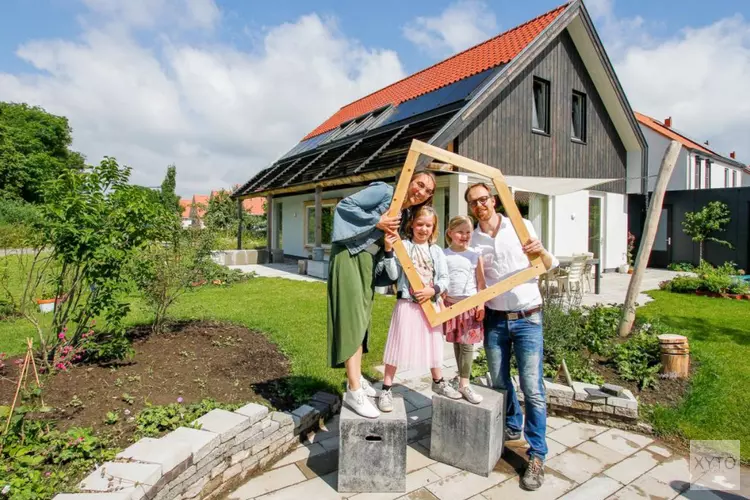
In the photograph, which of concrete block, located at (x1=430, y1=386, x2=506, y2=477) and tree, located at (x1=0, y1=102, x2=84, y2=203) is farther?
tree, located at (x1=0, y1=102, x2=84, y2=203)

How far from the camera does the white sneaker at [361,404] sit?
257 cm

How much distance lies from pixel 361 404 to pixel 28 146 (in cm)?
4723

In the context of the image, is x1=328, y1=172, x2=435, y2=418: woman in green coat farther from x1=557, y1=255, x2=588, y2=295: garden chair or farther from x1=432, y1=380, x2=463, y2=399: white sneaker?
x1=557, y1=255, x2=588, y2=295: garden chair

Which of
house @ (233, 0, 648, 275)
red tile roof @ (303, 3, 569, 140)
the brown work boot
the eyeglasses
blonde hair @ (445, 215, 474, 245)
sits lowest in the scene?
the brown work boot

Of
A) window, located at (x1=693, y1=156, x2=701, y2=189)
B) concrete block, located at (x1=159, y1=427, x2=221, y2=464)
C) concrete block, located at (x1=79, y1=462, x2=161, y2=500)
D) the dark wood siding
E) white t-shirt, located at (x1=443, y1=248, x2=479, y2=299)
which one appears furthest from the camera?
window, located at (x1=693, y1=156, x2=701, y2=189)

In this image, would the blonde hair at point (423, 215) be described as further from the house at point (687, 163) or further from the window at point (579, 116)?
the house at point (687, 163)

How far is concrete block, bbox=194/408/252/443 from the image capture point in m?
2.65

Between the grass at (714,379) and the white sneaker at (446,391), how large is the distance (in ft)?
5.65

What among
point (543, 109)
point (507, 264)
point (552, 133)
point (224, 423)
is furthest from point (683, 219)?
point (224, 423)

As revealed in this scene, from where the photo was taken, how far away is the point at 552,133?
11.3m

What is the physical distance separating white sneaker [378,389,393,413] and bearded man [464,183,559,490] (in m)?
0.74

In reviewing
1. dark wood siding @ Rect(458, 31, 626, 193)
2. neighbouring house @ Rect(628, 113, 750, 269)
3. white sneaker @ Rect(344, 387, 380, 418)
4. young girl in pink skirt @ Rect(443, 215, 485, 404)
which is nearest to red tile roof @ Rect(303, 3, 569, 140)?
dark wood siding @ Rect(458, 31, 626, 193)

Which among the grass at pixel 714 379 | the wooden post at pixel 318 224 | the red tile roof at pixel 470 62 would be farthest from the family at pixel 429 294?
the red tile roof at pixel 470 62

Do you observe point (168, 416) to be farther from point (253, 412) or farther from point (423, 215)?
point (423, 215)
